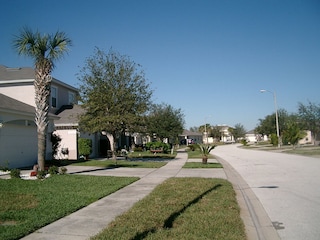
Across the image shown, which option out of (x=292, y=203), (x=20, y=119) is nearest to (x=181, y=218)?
(x=292, y=203)

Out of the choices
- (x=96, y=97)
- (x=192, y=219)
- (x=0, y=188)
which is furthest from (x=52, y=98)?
(x=192, y=219)

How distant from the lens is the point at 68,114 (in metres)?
25.4

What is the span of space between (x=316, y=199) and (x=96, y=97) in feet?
45.1

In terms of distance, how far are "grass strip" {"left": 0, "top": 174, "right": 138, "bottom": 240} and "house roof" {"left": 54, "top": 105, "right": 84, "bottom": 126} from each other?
38.1ft

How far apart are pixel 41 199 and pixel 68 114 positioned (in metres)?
18.3

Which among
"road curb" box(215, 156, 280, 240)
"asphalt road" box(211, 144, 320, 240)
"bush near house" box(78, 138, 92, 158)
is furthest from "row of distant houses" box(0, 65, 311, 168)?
"asphalt road" box(211, 144, 320, 240)

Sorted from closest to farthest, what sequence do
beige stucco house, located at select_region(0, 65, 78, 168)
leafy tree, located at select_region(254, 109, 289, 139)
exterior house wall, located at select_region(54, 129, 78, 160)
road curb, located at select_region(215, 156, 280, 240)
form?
road curb, located at select_region(215, 156, 280, 240)
beige stucco house, located at select_region(0, 65, 78, 168)
exterior house wall, located at select_region(54, 129, 78, 160)
leafy tree, located at select_region(254, 109, 289, 139)

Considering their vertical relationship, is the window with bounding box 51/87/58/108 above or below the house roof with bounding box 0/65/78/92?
below

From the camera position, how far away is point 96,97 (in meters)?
18.1

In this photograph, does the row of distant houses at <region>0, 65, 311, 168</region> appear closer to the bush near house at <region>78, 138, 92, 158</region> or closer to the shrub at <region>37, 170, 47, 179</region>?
the bush near house at <region>78, 138, 92, 158</region>

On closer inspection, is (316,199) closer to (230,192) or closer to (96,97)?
(230,192)

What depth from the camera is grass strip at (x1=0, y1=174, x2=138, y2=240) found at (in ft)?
18.6

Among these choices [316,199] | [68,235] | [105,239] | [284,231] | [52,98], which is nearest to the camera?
[105,239]

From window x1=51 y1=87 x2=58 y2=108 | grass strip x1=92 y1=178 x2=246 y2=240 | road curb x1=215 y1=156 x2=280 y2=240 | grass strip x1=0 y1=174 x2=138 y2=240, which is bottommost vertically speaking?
road curb x1=215 y1=156 x2=280 y2=240
